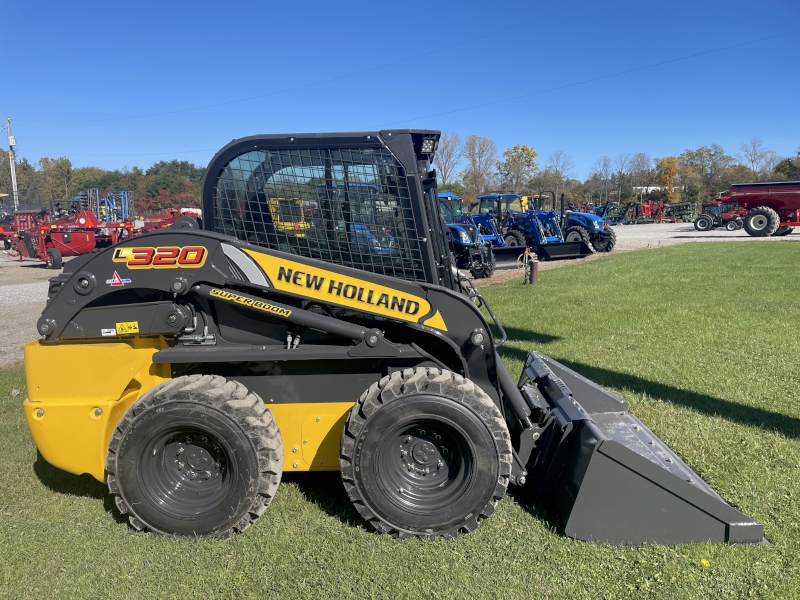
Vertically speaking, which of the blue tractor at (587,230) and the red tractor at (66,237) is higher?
the red tractor at (66,237)

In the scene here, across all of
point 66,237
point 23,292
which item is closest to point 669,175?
point 66,237

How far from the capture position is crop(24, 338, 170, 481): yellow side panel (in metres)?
3.46

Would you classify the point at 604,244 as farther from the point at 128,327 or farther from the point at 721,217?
the point at 128,327

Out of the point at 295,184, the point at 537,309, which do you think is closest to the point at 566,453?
the point at 295,184

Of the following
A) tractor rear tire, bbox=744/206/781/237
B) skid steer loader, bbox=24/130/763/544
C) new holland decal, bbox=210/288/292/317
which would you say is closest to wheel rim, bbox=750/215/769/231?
tractor rear tire, bbox=744/206/781/237

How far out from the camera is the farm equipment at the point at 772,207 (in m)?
24.5

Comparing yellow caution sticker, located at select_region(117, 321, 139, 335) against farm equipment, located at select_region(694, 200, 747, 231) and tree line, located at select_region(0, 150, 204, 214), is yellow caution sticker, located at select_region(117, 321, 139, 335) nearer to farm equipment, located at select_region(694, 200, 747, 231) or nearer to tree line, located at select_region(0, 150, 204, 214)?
farm equipment, located at select_region(694, 200, 747, 231)

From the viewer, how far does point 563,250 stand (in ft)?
65.2

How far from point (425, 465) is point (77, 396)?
212 cm

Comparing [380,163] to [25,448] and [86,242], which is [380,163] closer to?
[25,448]

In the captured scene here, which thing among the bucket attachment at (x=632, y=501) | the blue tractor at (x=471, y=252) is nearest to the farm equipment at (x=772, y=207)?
the blue tractor at (x=471, y=252)

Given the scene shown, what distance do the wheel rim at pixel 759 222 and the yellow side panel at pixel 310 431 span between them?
26.8 metres

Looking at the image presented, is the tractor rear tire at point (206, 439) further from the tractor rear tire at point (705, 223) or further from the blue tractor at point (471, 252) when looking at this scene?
the tractor rear tire at point (705, 223)

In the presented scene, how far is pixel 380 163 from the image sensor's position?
11.6 feet
